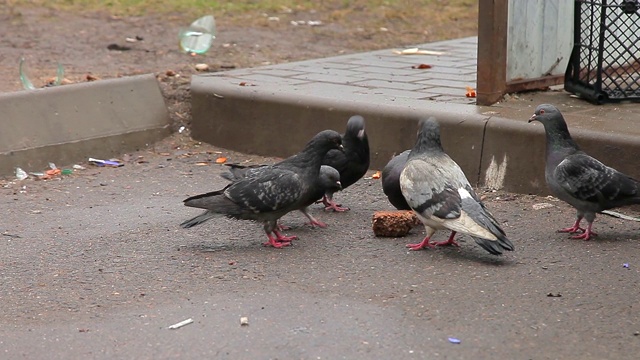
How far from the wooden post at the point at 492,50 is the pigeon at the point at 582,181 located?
1.38 metres

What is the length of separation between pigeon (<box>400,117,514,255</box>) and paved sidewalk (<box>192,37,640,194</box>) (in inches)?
36.7

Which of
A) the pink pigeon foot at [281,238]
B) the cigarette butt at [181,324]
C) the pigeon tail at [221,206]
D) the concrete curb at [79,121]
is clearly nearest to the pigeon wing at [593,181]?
the pink pigeon foot at [281,238]

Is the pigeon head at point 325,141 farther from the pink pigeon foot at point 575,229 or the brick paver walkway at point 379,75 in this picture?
the brick paver walkway at point 379,75

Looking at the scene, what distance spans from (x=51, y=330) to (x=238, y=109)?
12.8 feet

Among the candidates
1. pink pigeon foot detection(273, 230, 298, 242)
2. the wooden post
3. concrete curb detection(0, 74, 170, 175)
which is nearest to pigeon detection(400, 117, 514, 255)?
pink pigeon foot detection(273, 230, 298, 242)

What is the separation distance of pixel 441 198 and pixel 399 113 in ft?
6.14

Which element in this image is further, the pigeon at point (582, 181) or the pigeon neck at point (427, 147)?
the pigeon neck at point (427, 147)

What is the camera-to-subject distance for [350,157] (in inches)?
256

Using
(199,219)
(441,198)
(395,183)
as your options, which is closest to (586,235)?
(441,198)

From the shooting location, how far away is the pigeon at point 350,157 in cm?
648

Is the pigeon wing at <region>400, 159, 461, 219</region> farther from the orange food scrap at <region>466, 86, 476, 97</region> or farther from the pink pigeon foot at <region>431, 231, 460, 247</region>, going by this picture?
the orange food scrap at <region>466, 86, 476, 97</region>

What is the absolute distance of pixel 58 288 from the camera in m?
5.04

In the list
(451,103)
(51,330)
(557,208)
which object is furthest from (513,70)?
(51,330)

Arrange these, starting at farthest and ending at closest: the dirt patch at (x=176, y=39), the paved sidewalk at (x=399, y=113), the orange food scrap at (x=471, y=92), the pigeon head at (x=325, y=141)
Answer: the dirt patch at (x=176, y=39)
the orange food scrap at (x=471, y=92)
the paved sidewalk at (x=399, y=113)
the pigeon head at (x=325, y=141)
